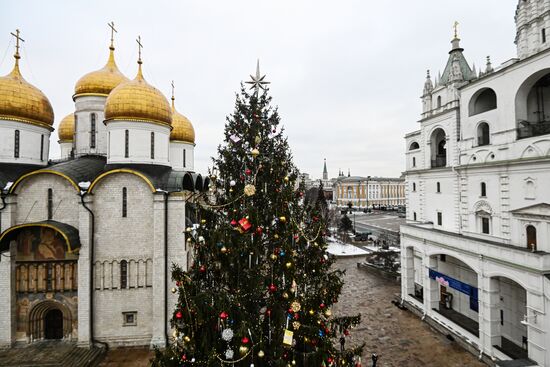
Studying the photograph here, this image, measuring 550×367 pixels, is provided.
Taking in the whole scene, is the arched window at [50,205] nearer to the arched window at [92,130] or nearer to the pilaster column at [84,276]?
the pilaster column at [84,276]

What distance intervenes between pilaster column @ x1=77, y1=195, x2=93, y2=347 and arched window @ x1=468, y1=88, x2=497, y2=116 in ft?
63.4

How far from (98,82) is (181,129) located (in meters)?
5.87

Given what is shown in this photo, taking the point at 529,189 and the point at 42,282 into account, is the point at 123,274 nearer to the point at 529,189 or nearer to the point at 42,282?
the point at 42,282

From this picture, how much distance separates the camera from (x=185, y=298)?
582 centimetres

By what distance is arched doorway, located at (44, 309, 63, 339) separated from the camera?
1225 cm

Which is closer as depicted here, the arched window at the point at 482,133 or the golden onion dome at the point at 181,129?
the arched window at the point at 482,133

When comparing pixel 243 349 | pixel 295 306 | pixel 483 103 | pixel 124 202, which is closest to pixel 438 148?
pixel 483 103

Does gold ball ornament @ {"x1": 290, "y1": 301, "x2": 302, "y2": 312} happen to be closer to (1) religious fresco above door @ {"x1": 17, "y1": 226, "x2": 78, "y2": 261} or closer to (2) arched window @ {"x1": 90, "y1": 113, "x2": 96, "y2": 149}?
(1) religious fresco above door @ {"x1": 17, "y1": 226, "x2": 78, "y2": 261}

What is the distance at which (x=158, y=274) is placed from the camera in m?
12.3

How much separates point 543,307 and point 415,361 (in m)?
5.13

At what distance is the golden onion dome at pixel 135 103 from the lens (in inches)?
546

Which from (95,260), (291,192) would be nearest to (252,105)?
(291,192)

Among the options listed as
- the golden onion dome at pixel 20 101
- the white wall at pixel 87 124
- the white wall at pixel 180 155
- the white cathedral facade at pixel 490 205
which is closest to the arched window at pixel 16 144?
the golden onion dome at pixel 20 101

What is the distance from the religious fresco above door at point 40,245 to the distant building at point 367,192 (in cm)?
8010
